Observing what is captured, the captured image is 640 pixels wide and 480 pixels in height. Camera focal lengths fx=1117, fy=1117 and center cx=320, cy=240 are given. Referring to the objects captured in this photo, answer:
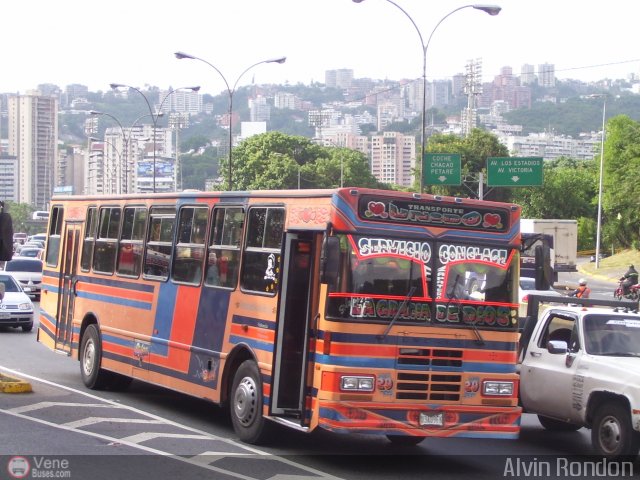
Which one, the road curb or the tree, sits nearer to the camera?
the road curb

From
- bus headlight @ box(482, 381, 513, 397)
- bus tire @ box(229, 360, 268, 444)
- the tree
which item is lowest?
bus tire @ box(229, 360, 268, 444)

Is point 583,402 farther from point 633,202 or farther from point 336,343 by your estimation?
point 633,202

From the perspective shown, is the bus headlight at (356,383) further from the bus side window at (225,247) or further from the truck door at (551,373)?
the truck door at (551,373)

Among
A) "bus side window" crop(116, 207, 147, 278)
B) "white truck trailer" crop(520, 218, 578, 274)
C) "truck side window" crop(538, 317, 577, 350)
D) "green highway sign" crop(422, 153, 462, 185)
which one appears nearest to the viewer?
"truck side window" crop(538, 317, 577, 350)

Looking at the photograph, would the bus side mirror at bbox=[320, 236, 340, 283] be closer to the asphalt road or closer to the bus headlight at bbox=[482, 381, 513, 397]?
the asphalt road

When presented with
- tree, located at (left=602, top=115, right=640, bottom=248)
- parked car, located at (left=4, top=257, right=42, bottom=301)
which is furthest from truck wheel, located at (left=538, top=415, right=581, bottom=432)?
tree, located at (left=602, top=115, right=640, bottom=248)

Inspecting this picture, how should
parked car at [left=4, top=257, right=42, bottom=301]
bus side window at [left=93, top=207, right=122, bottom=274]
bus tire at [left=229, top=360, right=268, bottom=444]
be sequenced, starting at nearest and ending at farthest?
bus tire at [left=229, top=360, right=268, bottom=444] → bus side window at [left=93, top=207, right=122, bottom=274] → parked car at [left=4, top=257, right=42, bottom=301]

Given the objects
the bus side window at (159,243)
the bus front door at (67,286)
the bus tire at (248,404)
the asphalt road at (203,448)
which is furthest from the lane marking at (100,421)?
the bus front door at (67,286)

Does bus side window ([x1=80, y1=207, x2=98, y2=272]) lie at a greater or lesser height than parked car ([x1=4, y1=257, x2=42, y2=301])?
greater

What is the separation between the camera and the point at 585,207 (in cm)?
9425

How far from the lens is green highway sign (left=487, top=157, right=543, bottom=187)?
135 ft

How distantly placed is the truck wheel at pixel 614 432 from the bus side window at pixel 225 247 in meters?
4.26

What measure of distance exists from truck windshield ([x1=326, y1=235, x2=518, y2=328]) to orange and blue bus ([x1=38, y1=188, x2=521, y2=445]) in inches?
0.5

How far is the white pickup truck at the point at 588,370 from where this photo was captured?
11.4 meters
